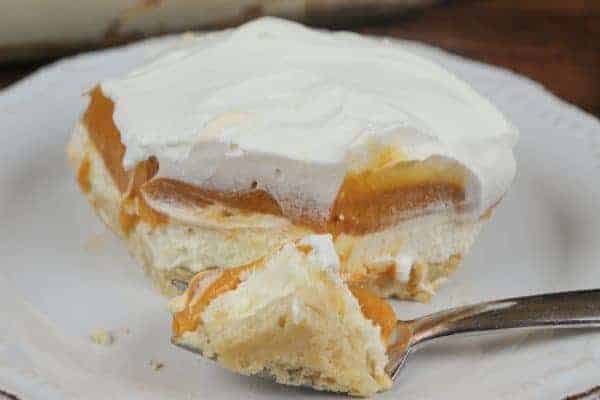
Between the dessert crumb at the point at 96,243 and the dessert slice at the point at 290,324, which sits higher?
the dessert slice at the point at 290,324

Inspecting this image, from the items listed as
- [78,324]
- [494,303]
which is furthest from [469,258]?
[78,324]

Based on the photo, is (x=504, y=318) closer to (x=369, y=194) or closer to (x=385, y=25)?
(x=369, y=194)

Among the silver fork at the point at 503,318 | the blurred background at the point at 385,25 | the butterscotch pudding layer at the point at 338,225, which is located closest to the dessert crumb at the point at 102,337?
the butterscotch pudding layer at the point at 338,225

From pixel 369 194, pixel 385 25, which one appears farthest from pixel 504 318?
pixel 385 25

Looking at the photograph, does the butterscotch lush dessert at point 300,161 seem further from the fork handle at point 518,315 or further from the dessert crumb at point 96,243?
the fork handle at point 518,315

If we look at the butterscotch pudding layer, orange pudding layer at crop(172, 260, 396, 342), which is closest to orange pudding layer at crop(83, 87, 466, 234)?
the butterscotch pudding layer

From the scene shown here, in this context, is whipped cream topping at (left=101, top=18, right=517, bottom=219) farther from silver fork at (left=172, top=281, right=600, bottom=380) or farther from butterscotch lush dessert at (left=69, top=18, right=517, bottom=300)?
silver fork at (left=172, top=281, right=600, bottom=380)

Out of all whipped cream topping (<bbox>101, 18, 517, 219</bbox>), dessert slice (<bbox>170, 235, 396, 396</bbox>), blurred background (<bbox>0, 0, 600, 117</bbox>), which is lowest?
blurred background (<bbox>0, 0, 600, 117</bbox>)
